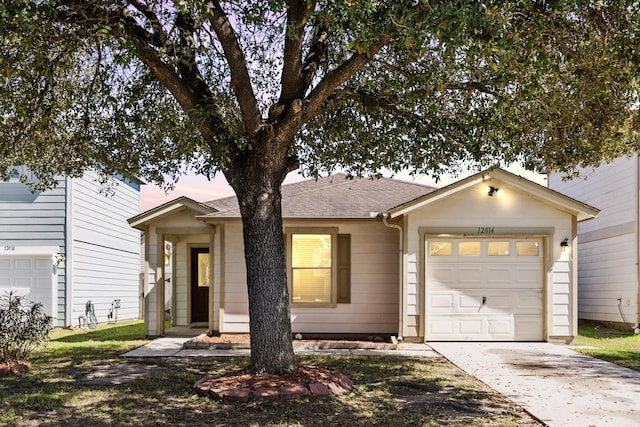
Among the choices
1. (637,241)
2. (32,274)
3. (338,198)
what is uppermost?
(338,198)

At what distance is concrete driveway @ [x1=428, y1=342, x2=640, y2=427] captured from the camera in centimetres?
679

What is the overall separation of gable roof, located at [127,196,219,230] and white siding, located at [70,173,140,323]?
2864mm

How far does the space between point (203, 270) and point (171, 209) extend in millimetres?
3360

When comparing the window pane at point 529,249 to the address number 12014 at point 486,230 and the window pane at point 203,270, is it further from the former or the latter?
the window pane at point 203,270

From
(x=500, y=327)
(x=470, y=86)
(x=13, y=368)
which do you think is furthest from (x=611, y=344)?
(x=13, y=368)

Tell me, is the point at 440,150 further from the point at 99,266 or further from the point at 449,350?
the point at 99,266

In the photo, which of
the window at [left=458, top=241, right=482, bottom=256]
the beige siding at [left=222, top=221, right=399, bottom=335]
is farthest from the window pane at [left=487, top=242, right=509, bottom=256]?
the beige siding at [left=222, top=221, right=399, bottom=335]

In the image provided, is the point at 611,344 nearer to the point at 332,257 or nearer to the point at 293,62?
the point at 332,257

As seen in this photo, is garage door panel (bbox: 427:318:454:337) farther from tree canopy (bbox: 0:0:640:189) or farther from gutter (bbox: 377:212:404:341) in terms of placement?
tree canopy (bbox: 0:0:640:189)

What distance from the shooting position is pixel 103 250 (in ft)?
63.4

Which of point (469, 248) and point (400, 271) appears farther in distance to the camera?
point (469, 248)

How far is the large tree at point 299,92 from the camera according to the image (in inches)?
259

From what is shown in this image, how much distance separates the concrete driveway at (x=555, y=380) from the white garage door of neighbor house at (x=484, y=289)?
1.20 ft

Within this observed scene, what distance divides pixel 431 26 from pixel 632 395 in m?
5.28
